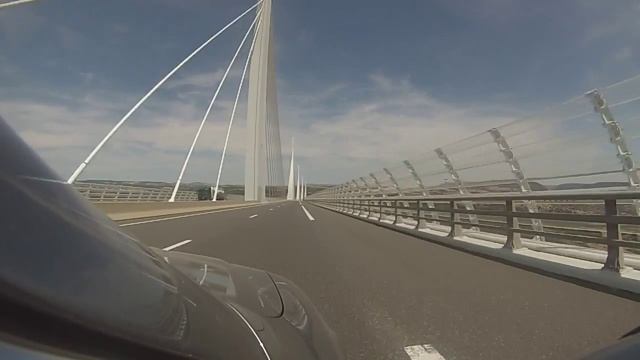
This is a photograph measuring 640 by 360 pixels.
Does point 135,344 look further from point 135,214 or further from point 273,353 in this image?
point 135,214

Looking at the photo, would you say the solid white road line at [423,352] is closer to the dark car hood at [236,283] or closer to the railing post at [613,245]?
the dark car hood at [236,283]

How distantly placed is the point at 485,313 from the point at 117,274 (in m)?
4.34

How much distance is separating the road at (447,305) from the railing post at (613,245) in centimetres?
56

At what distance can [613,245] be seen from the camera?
644 centimetres

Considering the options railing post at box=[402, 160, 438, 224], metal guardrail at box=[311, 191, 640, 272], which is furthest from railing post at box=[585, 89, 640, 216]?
railing post at box=[402, 160, 438, 224]

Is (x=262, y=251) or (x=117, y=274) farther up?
Answer: (x=117, y=274)

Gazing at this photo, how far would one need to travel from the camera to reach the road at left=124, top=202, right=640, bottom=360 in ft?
13.0

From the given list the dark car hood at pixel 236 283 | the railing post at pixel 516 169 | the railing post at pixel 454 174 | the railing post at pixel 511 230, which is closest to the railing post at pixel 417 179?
the railing post at pixel 454 174

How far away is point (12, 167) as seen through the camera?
116 centimetres

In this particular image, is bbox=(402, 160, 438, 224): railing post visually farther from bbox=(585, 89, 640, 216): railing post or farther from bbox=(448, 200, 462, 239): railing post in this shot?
bbox=(585, 89, 640, 216): railing post

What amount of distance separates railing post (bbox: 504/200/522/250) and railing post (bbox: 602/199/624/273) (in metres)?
2.52

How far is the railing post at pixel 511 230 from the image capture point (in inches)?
362

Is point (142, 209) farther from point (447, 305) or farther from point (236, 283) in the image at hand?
point (236, 283)

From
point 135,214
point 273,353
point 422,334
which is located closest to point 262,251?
point 422,334
